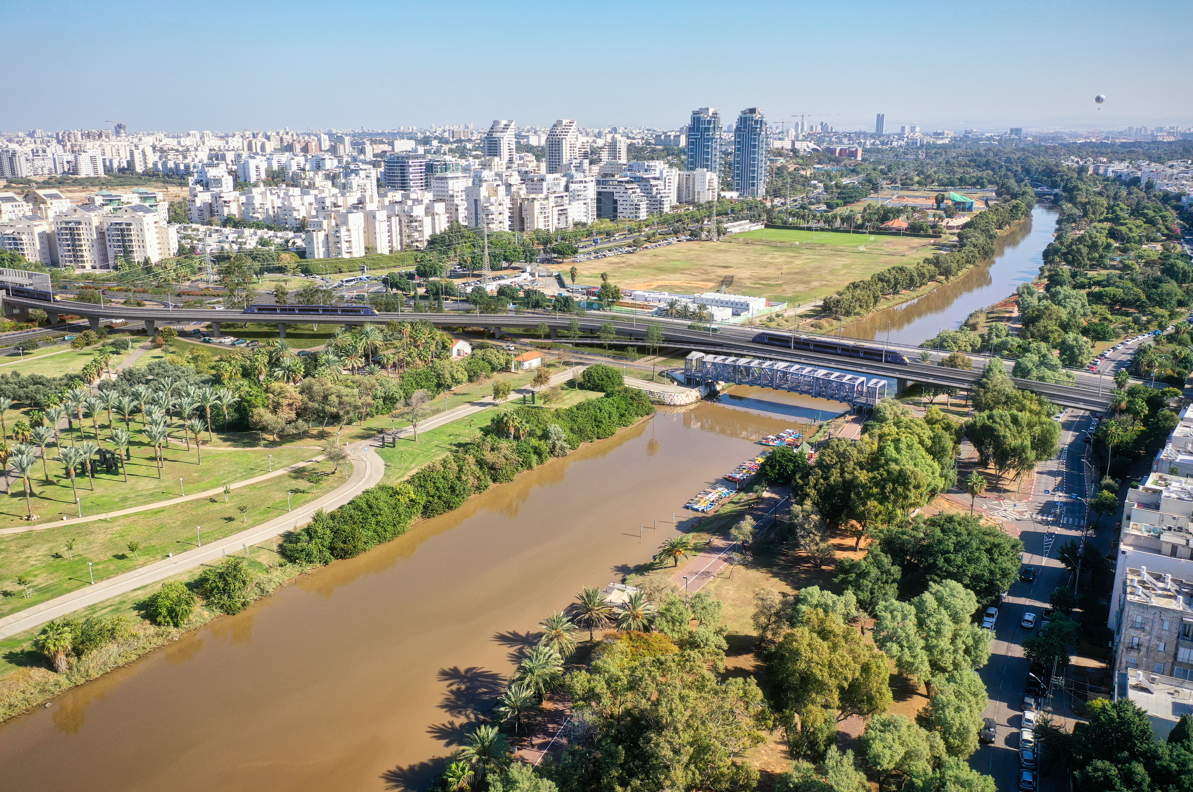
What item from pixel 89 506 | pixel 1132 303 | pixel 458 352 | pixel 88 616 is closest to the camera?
pixel 88 616

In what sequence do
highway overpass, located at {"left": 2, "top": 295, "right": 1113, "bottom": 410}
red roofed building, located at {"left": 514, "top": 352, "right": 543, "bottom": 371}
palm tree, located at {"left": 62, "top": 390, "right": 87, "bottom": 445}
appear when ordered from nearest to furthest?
1. palm tree, located at {"left": 62, "top": 390, "right": 87, "bottom": 445}
2. highway overpass, located at {"left": 2, "top": 295, "right": 1113, "bottom": 410}
3. red roofed building, located at {"left": 514, "top": 352, "right": 543, "bottom": 371}

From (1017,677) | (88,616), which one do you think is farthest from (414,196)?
(1017,677)

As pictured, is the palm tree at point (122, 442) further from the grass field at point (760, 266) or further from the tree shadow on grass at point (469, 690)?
the grass field at point (760, 266)

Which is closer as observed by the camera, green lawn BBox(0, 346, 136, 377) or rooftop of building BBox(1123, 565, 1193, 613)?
rooftop of building BBox(1123, 565, 1193, 613)

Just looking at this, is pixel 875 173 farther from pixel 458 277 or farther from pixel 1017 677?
pixel 1017 677

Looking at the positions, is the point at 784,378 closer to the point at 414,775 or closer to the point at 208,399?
the point at 208,399

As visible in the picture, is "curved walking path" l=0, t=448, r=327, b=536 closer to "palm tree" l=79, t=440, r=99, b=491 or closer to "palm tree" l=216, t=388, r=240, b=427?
"palm tree" l=79, t=440, r=99, b=491

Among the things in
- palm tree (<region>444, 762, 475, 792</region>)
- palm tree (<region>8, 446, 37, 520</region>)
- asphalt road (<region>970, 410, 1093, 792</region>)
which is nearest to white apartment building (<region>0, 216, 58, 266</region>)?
palm tree (<region>8, 446, 37, 520</region>)
